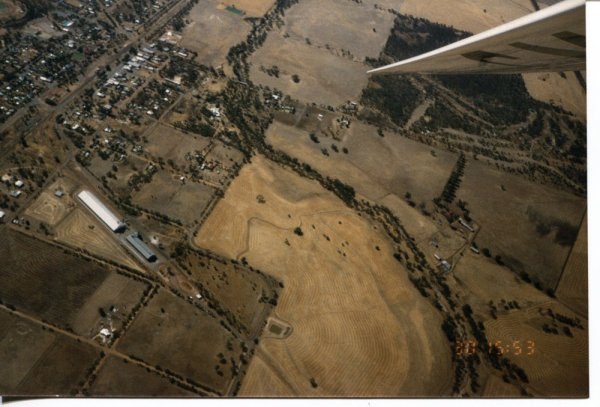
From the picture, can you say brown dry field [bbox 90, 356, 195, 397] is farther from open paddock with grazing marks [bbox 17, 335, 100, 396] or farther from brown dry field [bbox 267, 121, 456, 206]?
brown dry field [bbox 267, 121, 456, 206]

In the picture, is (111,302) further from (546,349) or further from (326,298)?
(546,349)

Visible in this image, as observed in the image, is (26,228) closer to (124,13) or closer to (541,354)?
(124,13)

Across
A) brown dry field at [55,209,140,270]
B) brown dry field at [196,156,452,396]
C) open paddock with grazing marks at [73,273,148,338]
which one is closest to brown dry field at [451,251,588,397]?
brown dry field at [196,156,452,396]

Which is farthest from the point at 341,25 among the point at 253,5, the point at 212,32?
the point at 212,32

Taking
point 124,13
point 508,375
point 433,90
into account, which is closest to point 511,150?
point 433,90

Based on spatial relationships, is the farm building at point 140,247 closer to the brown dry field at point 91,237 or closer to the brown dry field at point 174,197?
the brown dry field at point 91,237
